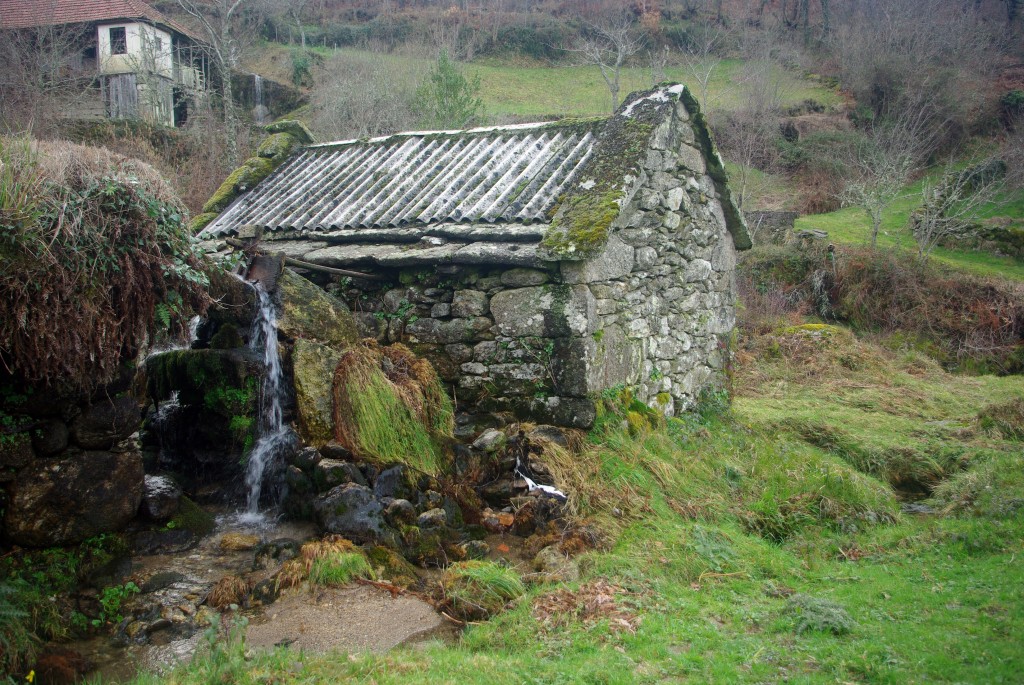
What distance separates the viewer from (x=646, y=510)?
5.99 metres

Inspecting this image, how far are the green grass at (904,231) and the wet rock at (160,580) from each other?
17.6 metres

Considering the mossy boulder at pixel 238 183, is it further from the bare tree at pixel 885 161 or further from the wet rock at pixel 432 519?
the bare tree at pixel 885 161

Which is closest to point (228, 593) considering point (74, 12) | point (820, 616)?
point (820, 616)

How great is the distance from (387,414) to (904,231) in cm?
1921

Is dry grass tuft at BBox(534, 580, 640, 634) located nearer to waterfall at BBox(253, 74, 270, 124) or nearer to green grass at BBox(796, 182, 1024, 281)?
green grass at BBox(796, 182, 1024, 281)

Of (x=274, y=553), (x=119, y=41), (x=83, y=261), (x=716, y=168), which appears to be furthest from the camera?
(x=119, y=41)

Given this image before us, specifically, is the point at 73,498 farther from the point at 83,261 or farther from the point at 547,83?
the point at 547,83

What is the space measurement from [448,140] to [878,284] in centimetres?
1247

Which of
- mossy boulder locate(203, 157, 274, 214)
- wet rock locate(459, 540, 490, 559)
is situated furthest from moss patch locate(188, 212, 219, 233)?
wet rock locate(459, 540, 490, 559)

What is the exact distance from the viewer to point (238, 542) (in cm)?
558

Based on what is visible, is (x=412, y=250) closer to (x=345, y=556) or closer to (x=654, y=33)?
(x=345, y=556)

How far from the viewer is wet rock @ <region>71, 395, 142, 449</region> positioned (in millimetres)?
5090

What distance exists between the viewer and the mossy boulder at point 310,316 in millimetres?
6656

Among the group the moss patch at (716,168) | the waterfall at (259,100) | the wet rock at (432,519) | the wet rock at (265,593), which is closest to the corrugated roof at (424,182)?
the moss patch at (716,168)
